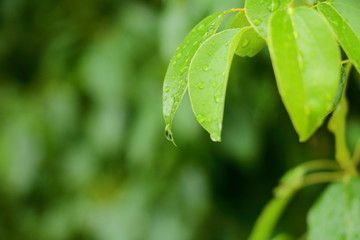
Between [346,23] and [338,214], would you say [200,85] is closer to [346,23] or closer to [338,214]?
[346,23]

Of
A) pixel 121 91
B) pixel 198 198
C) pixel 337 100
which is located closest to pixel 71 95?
pixel 121 91

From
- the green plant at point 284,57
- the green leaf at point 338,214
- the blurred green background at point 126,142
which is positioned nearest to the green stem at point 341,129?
the green leaf at point 338,214

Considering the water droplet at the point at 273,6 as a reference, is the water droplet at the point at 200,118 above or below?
below

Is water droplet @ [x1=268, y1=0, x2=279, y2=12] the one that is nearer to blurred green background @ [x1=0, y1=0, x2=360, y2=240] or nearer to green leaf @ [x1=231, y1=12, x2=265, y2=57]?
green leaf @ [x1=231, y1=12, x2=265, y2=57]

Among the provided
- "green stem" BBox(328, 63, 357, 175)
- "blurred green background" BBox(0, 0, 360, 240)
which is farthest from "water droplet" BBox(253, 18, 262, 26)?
"blurred green background" BBox(0, 0, 360, 240)

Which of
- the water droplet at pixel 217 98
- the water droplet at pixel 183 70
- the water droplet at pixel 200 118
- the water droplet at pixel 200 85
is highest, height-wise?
the water droplet at pixel 183 70

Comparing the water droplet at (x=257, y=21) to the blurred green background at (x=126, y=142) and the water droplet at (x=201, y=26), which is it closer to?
the water droplet at (x=201, y=26)

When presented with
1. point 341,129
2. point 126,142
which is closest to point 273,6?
point 341,129
